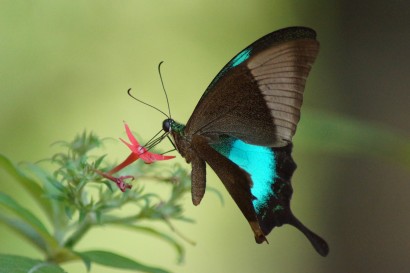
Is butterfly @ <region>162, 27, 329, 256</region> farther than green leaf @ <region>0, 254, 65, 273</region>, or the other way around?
butterfly @ <region>162, 27, 329, 256</region>

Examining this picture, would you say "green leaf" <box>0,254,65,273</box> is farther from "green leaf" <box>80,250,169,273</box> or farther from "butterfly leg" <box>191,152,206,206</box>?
"butterfly leg" <box>191,152,206,206</box>

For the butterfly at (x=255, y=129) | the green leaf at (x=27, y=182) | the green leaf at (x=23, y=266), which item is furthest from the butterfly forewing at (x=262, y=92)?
the green leaf at (x=23, y=266)

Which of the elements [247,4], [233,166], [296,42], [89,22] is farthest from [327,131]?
[247,4]

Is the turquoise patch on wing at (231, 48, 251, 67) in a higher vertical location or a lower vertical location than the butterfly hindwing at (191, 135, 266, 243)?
higher

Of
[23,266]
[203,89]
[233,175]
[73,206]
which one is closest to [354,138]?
[233,175]

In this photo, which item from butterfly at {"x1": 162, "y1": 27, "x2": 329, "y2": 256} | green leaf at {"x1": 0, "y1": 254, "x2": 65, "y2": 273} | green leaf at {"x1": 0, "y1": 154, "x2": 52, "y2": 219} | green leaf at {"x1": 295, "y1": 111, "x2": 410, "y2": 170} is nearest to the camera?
green leaf at {"x1": 0, "y1": 254, "x2": 65, "y2": 273}

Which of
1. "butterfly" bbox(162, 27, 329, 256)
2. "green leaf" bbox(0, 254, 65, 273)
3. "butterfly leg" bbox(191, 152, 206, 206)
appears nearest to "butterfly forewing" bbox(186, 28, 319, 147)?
"butterfly" bbox(162, 27, 329, 256)

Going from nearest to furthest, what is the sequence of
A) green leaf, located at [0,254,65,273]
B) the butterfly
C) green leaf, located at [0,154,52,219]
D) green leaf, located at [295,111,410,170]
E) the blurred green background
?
1. green leaf, located at [0,254,65,273]
2. green leaf, located at [295,111,410,170]
3. green leaf, located at [0,154,52,219]
4. the butterfly
5. the blurred green background
